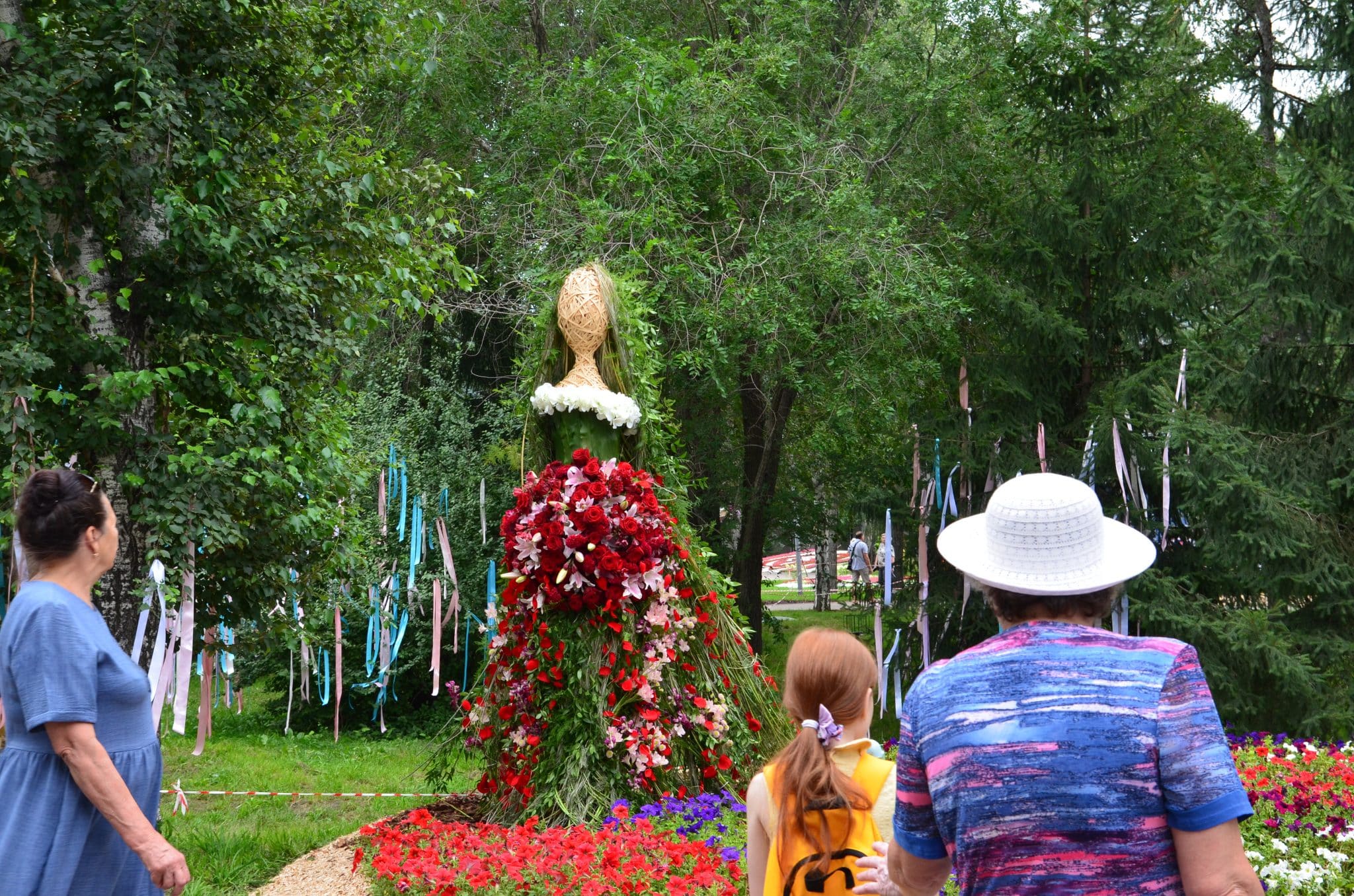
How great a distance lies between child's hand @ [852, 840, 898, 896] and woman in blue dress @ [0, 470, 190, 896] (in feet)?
4.55

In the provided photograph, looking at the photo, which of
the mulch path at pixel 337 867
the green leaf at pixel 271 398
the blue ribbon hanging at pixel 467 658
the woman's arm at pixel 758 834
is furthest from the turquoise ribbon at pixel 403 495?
the woman's arm at pixel 758 834

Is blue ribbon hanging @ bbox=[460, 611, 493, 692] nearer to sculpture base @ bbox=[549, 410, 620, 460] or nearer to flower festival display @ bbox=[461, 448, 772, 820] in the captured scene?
flower festival display @ bbox=[461, 448, 772, 820]

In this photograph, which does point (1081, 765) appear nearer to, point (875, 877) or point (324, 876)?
point (875, 877)

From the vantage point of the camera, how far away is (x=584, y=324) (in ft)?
18.1

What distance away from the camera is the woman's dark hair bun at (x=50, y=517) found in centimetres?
248

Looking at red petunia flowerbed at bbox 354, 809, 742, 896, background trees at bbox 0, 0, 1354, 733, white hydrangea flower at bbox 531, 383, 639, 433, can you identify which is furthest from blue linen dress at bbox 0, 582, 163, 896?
white hydrangea flower at bbox 531, 383, 639, 433

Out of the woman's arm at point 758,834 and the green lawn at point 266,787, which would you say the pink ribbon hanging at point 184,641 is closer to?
the green lawn at point 266,787

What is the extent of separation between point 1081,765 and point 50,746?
6.61 ft

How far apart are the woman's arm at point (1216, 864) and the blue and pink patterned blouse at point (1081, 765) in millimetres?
17

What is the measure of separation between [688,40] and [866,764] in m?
7.75

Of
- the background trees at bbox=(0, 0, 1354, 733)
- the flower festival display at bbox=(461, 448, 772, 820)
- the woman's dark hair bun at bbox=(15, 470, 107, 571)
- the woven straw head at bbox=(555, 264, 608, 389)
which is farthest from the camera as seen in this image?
the woven straw head at bbox=(555, 264, 608, 389)

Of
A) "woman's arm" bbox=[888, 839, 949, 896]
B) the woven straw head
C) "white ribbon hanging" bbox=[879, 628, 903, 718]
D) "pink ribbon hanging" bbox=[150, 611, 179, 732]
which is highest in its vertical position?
the woven straw head

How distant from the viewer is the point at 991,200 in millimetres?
9508

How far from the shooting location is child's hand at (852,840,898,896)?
1.96m
